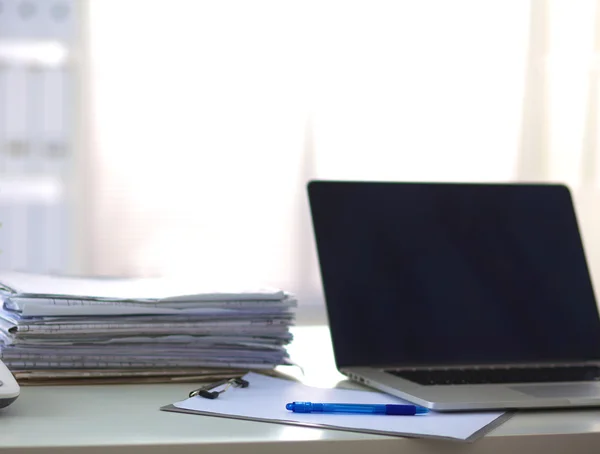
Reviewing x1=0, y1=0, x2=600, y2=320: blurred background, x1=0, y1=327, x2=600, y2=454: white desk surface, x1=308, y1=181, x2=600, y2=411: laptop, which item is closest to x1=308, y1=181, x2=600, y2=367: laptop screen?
x1=308, y1=181, x2=600, y2=411: laptop

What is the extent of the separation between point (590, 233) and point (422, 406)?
106 inches

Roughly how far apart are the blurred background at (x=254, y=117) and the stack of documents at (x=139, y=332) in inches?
80.5

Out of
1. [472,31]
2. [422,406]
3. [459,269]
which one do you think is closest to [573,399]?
[422,406]

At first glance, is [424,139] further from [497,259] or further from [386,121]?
[497,259]

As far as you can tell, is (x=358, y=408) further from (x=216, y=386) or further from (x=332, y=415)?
(x=216, y=386)

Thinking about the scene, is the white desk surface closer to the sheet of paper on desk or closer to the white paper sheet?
the sheet of paper on desk

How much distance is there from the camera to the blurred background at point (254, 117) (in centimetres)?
289

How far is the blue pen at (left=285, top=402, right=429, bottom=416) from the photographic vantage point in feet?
2.29

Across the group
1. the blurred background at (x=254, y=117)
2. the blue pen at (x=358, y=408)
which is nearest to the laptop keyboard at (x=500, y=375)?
the blue pen at (x=358, y=408)

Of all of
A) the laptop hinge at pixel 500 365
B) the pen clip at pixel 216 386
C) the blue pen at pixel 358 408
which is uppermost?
the blue pen at pixel 358 408

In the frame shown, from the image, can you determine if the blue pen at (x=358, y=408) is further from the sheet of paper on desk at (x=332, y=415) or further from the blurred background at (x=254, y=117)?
the blurred background at (x=254, y=117)

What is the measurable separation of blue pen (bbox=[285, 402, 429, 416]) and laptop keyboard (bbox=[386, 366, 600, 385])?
0.36 feet

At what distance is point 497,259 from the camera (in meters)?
0.99

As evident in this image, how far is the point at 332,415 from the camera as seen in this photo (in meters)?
0.69
